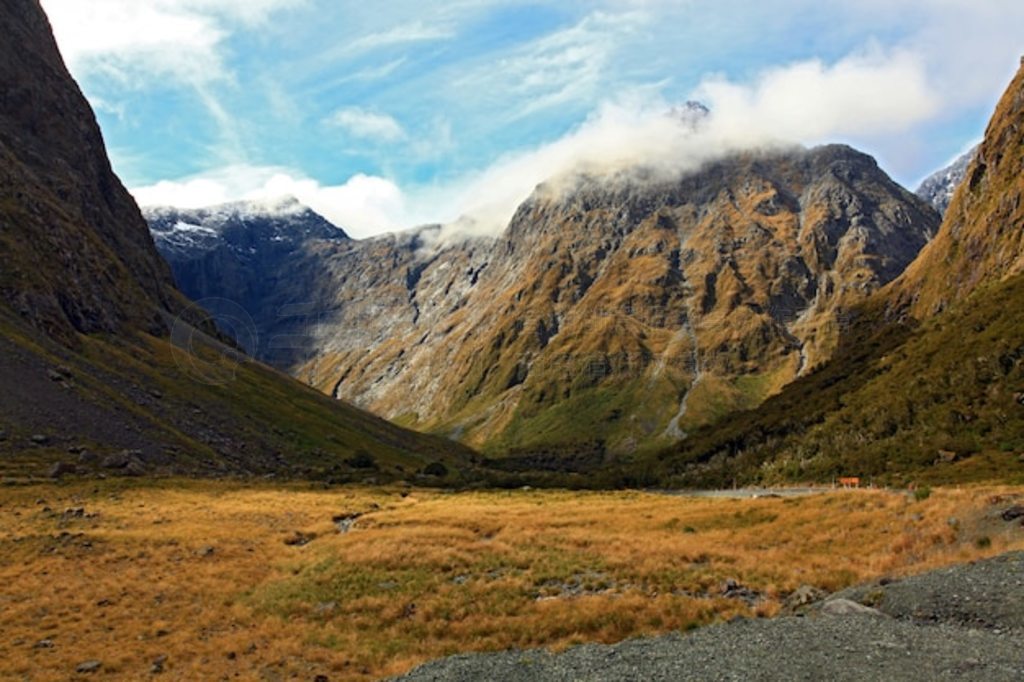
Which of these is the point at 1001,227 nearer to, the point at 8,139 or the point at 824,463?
the point at 824,463

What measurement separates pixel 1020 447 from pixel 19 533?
87547mm

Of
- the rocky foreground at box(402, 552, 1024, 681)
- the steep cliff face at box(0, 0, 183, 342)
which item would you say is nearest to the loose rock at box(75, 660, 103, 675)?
the rocky foreground at box(402, 552, 1024, 681)

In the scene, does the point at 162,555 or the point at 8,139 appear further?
the point at 8,139

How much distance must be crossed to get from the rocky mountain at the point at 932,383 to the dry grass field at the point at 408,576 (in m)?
31.3

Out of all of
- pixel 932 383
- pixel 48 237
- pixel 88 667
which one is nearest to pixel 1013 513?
pixel 88 667

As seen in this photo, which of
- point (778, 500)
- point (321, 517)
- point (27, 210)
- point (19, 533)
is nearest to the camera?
point (19, 533)

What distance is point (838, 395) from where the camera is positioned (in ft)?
405

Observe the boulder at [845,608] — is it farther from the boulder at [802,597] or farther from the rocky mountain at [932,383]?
the rocky mountain at [932,383]

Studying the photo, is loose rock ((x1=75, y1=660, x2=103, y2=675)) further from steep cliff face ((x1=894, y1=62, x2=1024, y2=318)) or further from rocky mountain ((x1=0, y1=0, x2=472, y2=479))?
steep cliff face ((x1=894, y1=62, x2=1024, y2=318))

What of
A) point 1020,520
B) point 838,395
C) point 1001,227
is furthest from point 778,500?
point 1001,227

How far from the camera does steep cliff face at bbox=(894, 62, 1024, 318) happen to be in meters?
128

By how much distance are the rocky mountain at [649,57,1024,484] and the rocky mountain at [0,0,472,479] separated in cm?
6931

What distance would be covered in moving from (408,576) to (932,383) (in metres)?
83.8

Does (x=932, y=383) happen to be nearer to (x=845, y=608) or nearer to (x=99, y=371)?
(x=845, y=608)
